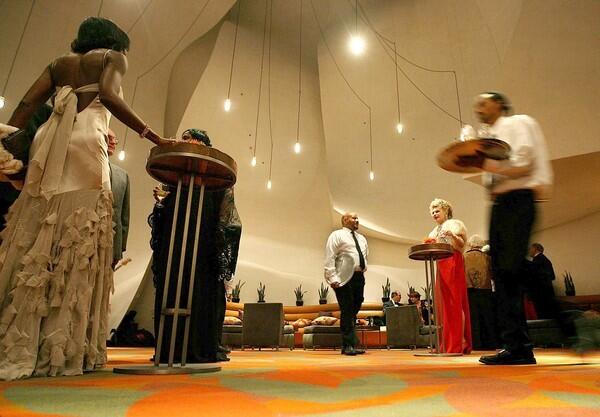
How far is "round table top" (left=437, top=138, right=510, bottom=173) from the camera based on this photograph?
2.22 meters

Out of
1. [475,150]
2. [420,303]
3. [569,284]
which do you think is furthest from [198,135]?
[569,284]

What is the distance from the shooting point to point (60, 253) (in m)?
1.85

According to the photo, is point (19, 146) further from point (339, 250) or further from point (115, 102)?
point (339, 250)

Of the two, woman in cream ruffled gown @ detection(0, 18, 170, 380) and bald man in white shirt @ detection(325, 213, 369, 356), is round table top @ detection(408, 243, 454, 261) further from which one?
woman in cream ruffled gown @ detection(0, 18, 170, 380)

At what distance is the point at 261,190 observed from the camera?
12.2 meters

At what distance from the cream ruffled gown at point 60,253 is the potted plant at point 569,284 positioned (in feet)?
33.2

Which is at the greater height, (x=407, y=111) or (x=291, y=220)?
(x=407, y=111)

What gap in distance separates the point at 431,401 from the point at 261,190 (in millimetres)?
11188

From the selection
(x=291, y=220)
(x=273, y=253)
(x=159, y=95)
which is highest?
(x=159, y=95)

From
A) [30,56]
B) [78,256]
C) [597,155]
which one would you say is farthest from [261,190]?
[78,256]

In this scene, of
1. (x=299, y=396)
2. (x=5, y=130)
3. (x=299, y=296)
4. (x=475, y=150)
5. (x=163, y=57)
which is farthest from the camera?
(x=299, y=296)

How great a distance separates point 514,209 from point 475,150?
18.6 inches

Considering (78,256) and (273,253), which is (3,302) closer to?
(78,256)

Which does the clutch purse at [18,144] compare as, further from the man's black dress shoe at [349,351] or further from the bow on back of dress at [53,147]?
the man's black dress shoe at [349,351]
